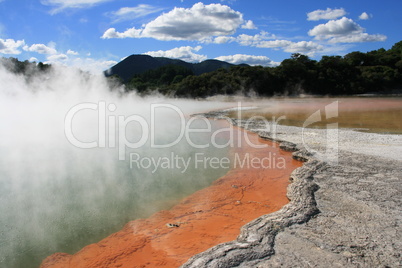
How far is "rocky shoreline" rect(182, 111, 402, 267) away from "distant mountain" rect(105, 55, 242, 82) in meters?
88.6

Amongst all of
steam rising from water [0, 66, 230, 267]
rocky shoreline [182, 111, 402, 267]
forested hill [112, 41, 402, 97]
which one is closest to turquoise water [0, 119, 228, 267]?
steam rising from water [0, 66, 230, 267]

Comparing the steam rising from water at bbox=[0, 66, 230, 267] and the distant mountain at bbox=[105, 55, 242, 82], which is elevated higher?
the distant mountain at bbox=[105, 55, 242, 82]

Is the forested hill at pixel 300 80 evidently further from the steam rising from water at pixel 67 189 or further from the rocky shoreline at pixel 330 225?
the rocky shoreline at pixel 330 225

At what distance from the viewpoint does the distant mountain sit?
95062 millimetres

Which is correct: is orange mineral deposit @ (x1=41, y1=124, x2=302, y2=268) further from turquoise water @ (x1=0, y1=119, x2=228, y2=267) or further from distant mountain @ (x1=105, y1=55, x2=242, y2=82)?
distant mountain @ (x1=105, y1=55, x2=242, y2=82)

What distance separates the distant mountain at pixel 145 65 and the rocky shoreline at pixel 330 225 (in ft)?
291

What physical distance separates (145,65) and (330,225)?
3942 inches

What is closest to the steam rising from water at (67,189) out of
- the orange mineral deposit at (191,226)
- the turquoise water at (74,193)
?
the turquoise water at (74,193)

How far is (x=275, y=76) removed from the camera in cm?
3491

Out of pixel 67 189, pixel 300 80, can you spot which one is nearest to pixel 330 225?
pixel 67 189

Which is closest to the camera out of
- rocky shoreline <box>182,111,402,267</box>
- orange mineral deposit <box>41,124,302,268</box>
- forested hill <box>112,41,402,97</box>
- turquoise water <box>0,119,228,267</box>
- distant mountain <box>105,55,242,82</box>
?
rocky shoreline <box>182,111,402,267</box>

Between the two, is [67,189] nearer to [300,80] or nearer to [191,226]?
[191,226]

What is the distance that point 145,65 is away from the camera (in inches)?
3907

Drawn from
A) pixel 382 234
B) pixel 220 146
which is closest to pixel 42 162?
pixel 220 146
